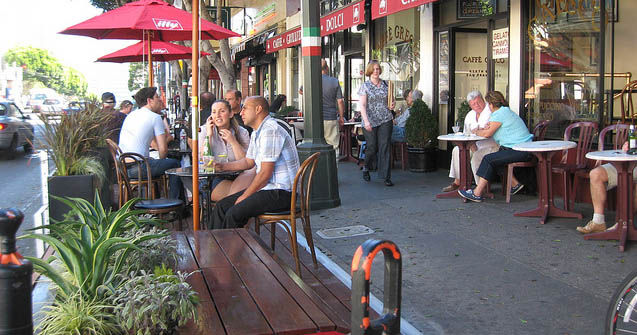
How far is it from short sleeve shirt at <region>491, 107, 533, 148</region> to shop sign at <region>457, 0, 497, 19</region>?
2652 mm

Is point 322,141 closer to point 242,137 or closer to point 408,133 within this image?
point 242,137

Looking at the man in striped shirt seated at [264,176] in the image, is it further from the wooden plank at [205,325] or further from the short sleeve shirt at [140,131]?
the wooden plank at [205,325]

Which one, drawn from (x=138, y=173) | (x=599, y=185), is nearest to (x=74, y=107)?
(x=138, y=173)

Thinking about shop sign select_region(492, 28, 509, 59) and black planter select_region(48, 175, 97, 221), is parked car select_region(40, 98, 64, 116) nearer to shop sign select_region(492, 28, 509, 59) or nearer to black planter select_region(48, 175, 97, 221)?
black planter select_region(48, 175, 97, 221)

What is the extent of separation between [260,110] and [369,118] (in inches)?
168

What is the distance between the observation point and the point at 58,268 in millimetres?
2607

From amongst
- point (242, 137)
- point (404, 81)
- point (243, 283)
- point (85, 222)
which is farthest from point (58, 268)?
point (404, 81)

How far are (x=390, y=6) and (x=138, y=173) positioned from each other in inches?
181

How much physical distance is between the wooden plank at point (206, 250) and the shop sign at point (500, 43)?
6603 millimetres

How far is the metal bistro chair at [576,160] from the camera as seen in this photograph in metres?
6.73

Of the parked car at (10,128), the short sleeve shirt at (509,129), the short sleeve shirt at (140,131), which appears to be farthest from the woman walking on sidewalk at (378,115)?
the parked car at (10,128)

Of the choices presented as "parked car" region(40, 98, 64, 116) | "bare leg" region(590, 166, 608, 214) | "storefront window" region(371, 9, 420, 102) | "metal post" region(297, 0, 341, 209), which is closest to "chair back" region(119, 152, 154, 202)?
"parked car" region(40, 98, 64, 116)

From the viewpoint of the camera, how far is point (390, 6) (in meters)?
9.19

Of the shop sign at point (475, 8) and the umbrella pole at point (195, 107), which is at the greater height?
the shop sign at point (475, 8)
